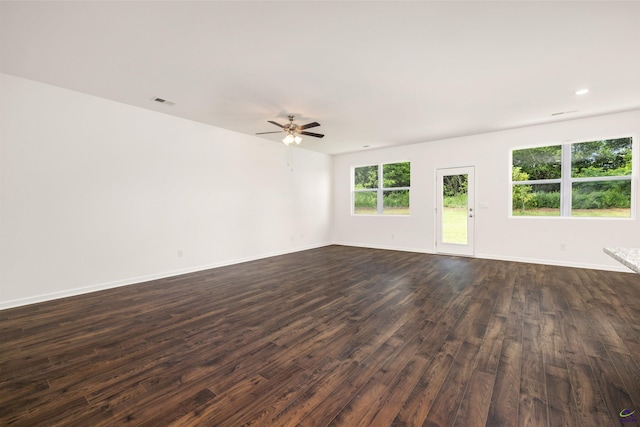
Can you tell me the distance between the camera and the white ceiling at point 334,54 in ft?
7.23

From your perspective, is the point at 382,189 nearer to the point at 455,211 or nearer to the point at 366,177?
the point at 366,177

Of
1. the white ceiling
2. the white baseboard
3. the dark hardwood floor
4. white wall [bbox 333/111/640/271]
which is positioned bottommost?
the dark hardwood floor

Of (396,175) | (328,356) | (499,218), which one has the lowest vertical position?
(328,356)

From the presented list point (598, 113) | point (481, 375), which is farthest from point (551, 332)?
point (598, 113)

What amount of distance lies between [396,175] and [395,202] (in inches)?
29.1

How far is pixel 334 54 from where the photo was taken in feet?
9.12

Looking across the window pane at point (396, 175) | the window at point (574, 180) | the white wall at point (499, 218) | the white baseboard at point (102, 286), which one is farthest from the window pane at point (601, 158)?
the white baseboard at point (102, 286)

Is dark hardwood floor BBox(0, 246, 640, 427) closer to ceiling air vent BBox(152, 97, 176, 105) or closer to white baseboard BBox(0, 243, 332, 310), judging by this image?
white baseboard BBox(0, 243, 332, 310)

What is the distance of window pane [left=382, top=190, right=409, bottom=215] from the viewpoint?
7.18 metres

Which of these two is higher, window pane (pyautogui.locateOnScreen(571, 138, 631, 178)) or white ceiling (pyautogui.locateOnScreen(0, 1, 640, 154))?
white ceiling (pyautogui.locateOnScreen(0, 1, 640, 154))

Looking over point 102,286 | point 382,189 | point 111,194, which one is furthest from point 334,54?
point 382,189

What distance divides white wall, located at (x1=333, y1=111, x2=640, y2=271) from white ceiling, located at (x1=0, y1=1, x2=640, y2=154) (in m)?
0.81

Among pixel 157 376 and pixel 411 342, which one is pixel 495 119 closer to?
pixel 411 342

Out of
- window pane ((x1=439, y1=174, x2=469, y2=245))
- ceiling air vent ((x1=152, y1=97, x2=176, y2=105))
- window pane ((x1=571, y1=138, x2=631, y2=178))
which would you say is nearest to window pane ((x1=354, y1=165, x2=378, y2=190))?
window pane ((x1=439, y1=174, x2=469, y2=245))
